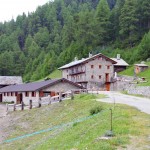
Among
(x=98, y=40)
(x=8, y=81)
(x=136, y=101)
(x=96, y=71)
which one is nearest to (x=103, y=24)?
(x=98, y=40)

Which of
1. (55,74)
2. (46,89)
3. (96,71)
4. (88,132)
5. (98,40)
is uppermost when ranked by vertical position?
(98,40)

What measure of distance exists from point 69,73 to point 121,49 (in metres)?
21.2

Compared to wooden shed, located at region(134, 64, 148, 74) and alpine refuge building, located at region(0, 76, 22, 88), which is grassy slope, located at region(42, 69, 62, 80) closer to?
alpine refuge building, located at region(0, 76, 22, 88)

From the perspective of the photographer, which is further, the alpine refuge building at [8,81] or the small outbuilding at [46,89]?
the alpine refuge building at [8,81]

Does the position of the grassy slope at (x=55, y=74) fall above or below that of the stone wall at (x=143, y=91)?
above

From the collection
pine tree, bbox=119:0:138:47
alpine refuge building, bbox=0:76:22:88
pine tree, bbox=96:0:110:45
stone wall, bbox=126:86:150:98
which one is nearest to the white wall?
alpine refuge building, bbox=0:76:22:88

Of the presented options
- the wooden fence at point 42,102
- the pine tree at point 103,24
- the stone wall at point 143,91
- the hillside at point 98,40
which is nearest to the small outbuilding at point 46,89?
Answer: the wooden fence at point 42,102

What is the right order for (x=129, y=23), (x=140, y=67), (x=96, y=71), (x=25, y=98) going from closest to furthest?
1. (x=25, y=98)
2. (x=140, y=67)
3. (x=96, y=71)
4. (x=129, y=23)

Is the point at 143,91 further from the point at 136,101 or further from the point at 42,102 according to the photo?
the point at 42,102

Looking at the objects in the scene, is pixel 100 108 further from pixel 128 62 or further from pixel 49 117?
pixel 128 62

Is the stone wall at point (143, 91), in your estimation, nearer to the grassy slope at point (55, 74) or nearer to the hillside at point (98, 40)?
the hillside at point (98, 40)

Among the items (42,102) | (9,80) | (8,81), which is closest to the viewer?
(42,102)

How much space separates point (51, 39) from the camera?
153 metres

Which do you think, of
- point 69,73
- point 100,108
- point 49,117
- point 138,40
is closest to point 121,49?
point 138,40
